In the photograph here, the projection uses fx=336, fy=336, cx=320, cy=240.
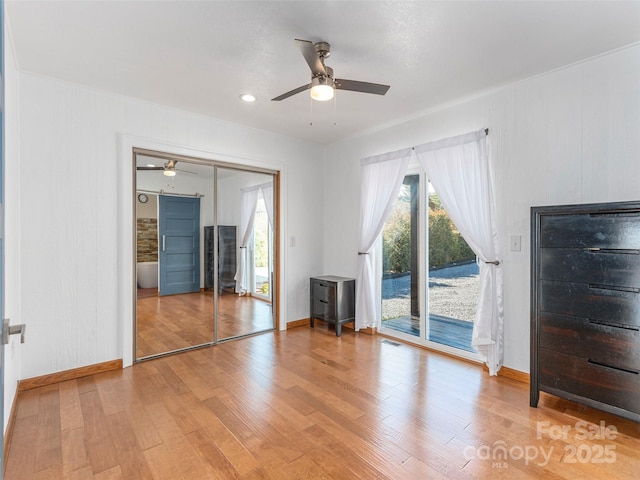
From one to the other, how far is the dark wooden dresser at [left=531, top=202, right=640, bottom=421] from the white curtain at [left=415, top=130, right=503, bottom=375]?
22.8 inches

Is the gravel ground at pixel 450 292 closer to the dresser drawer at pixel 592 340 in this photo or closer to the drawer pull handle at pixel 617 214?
the dresser drawer at pixel 592 340

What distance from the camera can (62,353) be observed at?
2977mm

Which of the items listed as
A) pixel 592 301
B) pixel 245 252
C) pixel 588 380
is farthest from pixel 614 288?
pixel 245 252

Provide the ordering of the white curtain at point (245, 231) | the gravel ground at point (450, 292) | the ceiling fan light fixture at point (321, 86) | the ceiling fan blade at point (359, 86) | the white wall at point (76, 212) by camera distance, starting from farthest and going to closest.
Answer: the white curtain at point (245, 231) → the gravel ground at point (450, 292) → the white wall at point (76, 212) → the ceiling fan blade at point (359, 86) → the ceiling fan light fixture at point (321, 86)

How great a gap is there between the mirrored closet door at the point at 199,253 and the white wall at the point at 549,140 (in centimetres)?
234

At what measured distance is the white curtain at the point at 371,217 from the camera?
409 centimetres

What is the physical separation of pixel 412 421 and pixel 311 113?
3.11 metres

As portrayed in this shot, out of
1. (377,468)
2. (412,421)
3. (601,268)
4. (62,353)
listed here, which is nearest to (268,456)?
(377,468)

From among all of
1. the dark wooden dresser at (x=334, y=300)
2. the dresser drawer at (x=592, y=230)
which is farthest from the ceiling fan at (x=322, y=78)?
the dark wooden dresser at (x=334, y=300)

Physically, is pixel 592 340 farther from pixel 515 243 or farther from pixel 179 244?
pixel 179 244

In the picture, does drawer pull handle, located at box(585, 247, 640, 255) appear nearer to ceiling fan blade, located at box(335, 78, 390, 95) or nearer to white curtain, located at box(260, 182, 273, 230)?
ceiling fan blade, located at box(335, 78, 390, 95)

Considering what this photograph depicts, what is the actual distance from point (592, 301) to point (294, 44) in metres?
2.69

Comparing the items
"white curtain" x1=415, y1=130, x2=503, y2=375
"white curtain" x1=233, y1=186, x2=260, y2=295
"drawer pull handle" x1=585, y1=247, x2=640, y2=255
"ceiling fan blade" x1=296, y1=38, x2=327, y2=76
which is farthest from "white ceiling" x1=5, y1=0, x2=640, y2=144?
"drawer pull handle" x1=585, y1=247, x2=640, y2=255

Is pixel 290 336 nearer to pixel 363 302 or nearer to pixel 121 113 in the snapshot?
pixel 363 302
